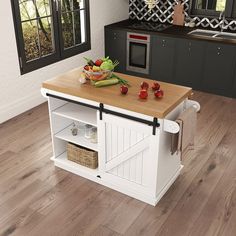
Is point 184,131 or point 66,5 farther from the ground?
point 66,5

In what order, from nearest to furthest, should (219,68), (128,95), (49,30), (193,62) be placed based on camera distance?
1. (128,95)
2. (49,30)
3. (219,68)
4. (193,62)

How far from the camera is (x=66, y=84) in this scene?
2.91 m

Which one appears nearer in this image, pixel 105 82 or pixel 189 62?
pixel 105 82

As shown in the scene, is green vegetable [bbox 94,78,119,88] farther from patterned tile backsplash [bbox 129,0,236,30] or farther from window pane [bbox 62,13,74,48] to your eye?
patterned tile backsplash [bbox 129,0,236,30]

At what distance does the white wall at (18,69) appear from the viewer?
3.97 metres

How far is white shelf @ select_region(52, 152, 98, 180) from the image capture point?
122 inches

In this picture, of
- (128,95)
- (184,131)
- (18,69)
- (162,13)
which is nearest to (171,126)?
(184,131)

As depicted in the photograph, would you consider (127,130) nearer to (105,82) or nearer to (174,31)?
(105,82)

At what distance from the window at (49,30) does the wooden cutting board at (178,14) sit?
1511 mm

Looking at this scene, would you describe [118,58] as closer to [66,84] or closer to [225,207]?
[66,84]

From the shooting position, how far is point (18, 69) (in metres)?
4.24

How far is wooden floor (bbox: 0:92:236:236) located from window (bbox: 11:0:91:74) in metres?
1.32

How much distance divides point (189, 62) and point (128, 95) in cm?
262

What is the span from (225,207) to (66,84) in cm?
176
